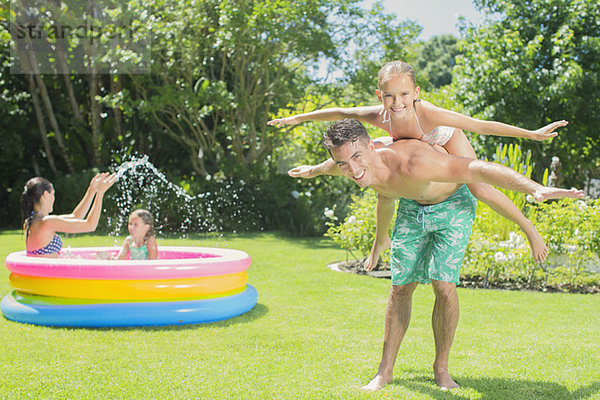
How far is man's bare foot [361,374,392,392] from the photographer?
3.55m

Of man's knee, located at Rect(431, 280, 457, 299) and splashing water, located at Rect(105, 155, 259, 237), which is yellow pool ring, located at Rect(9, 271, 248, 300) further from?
splashing water, located at Rect(105, 155, 259, 237)

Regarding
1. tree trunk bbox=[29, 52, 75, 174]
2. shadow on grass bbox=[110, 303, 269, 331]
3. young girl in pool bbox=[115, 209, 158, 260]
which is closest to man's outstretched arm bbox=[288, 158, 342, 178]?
shadow on grass bbox=[110, 303, 269, 331]

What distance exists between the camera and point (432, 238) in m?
3.67

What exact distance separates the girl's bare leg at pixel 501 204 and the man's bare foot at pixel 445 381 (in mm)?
1053

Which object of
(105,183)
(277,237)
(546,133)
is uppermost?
(546,133)

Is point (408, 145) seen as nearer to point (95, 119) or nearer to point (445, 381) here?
point (445, 381)

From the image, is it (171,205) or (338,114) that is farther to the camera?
(171,205)

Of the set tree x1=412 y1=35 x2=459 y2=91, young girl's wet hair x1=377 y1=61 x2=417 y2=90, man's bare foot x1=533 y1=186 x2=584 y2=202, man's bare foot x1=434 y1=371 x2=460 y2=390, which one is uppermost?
tree x1=412 y1=35 x2=459 y2=91

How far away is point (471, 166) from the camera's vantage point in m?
2.89

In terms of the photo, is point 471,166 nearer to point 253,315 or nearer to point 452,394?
point 452,394

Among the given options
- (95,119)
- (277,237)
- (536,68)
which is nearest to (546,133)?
(277,237)

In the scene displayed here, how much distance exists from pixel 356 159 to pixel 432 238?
90cm

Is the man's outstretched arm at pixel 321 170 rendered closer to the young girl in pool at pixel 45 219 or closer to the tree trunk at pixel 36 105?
the young girl in pool at pixel 45 219

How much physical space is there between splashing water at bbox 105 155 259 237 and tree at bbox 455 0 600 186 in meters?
6.85
